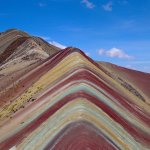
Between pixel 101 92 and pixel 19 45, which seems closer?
pixel 101 92

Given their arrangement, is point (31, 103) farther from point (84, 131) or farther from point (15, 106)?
point (84, 131)

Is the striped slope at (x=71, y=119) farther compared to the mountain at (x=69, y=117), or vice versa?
the mountain at (x=69, y=117)

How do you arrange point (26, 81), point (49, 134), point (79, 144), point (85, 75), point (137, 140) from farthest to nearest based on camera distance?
point (26, 81) < point (85, 75) < point (137, 140) < point (49, 134) < point (79, 144)

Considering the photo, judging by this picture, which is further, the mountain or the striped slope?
the mountain

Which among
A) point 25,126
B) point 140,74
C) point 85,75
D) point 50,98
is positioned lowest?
point 25,126

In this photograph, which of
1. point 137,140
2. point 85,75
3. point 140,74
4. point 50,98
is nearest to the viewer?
point 137,140

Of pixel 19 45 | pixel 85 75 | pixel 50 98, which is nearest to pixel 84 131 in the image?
pixel 50 98

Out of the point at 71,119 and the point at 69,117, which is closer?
the point at 71,119

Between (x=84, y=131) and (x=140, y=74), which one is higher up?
(x=140, y=74)
